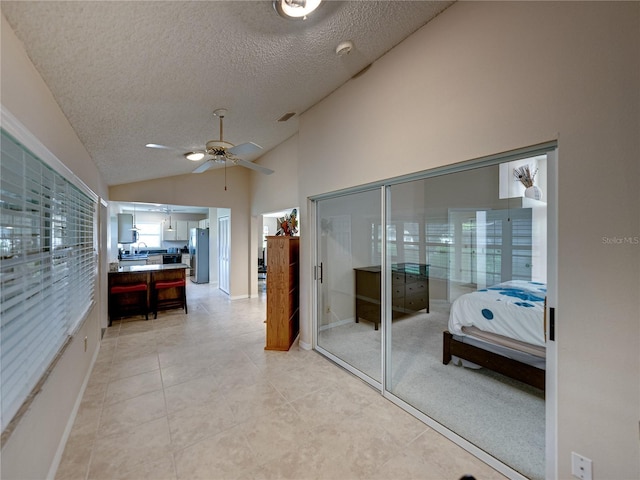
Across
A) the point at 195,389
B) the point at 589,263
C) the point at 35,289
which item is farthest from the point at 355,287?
the point at 35,289

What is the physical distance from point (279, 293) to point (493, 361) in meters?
2.50

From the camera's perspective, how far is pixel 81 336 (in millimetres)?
2619

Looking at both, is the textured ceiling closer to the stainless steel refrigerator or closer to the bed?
the bed

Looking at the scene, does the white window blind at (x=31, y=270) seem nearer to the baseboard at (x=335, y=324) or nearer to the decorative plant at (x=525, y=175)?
the baseboard at (x=335, y=324)

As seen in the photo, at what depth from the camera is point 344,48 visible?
7.31 feet

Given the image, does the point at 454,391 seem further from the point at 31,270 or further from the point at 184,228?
the point at 184,228

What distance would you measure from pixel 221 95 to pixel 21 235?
6.24 ft

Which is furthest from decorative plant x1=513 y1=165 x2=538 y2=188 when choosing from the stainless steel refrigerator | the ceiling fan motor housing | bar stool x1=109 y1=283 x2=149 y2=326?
the stainless steel refrigerator

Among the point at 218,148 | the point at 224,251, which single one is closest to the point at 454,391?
the point at 218,148

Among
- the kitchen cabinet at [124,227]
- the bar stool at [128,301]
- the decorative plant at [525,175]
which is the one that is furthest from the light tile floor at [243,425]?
the kitchen cabinet at [124,227]

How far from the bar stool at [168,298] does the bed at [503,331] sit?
4.82 meters

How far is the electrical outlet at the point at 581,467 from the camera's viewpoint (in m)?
1.39

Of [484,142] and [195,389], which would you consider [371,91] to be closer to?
[484,142]

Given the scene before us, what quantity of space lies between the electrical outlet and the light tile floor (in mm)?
492
